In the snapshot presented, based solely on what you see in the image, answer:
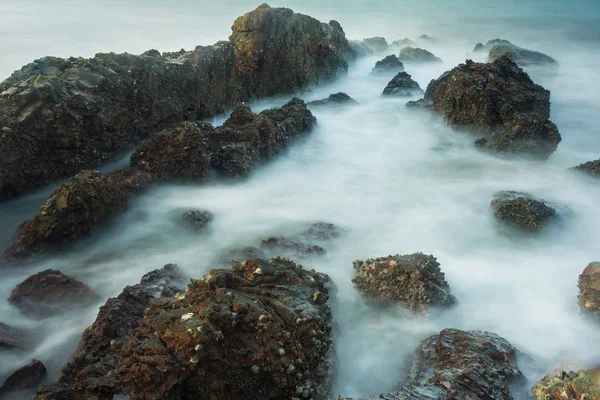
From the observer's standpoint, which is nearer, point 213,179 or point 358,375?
point 358,375

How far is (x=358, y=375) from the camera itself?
13.7 ft

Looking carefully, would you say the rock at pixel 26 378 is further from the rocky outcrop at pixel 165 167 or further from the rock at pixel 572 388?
the rock at pixel 572 388

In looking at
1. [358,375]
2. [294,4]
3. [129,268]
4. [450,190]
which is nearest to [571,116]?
[450,190]

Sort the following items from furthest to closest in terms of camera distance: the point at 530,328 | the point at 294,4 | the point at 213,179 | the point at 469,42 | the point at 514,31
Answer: the point at 294,4
the point at 514,31
the point at 469,42
the point at 213,179
the point at 530,328

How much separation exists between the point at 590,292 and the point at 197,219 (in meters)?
5.22

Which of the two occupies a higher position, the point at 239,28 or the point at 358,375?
the point at 239,28

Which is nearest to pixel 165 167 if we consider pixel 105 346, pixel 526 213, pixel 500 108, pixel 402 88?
pixel 105 346

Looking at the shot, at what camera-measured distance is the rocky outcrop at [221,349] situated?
301 centimetres

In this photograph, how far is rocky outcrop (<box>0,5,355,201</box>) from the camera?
6.74m

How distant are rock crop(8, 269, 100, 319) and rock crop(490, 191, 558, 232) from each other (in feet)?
19.6

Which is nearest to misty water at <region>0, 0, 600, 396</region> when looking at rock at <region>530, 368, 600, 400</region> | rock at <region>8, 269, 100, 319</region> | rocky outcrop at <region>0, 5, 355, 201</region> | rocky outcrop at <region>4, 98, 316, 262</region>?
rock at <region>8, 269, 100, 319</region>

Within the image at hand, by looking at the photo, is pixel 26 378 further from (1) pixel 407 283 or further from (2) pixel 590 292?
(2) pixel 590 292

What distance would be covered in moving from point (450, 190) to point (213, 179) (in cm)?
444

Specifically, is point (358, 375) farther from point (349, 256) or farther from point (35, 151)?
point (35, 151)
